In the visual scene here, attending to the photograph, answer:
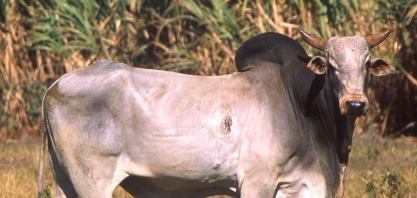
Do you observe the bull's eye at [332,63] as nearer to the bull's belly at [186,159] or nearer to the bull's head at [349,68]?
the bull's head at [349,68]

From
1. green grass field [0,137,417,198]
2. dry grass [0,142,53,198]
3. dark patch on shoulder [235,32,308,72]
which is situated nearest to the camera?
dark patch on shoulder [235,32,308,72]

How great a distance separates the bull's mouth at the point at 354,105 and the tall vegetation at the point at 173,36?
14.6ft

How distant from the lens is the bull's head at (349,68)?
15.8ft

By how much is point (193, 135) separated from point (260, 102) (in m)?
0.41

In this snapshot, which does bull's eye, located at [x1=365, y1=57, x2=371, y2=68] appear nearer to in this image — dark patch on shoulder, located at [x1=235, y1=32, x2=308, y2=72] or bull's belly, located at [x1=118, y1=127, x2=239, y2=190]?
dark patch on shoulder, located at [x1=235, y1=32, x2=308, y2=72]

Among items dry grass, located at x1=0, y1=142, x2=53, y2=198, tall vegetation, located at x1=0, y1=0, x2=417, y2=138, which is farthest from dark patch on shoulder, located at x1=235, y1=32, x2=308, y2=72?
tall vegetation, located at x1=0, y1=0, x2=417, y2=138

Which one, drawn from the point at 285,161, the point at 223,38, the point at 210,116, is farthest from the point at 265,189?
the point at 223,38

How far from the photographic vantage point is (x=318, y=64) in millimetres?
5098

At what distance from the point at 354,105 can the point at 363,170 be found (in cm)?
313

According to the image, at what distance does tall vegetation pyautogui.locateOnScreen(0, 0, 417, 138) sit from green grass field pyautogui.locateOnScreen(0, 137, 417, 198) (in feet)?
2.34

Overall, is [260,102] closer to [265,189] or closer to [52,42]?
[265,189]

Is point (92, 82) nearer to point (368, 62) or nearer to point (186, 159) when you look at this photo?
point (186, 159)

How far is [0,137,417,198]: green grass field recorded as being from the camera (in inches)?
263

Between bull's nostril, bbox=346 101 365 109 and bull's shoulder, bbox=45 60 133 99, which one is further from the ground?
bull's shoulder, bbox=45 60 133 99
